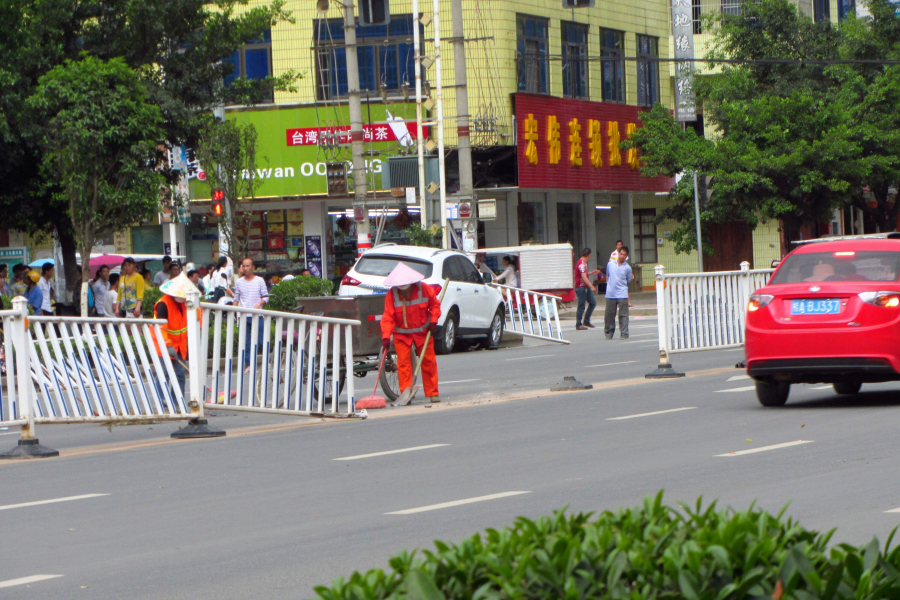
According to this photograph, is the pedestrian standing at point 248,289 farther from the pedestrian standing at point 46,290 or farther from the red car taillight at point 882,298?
the red car taillight at point 882,298

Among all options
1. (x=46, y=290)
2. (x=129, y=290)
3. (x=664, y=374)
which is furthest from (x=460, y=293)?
(x=46, y=290)

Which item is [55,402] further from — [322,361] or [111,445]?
[322,361]

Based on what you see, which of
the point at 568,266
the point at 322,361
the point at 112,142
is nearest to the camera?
the point at 322,361

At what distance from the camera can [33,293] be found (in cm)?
2289

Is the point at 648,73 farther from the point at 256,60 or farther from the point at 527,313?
the point at 527,313

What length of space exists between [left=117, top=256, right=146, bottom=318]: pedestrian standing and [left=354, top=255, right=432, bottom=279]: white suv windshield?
3.79 m

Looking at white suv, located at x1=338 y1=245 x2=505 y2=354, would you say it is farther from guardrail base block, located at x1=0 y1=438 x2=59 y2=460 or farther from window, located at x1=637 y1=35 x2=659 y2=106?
window, located at x1=637 y1=35 x2=659 y2=106

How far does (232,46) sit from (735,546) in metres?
26.6

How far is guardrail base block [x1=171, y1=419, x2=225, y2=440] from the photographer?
40.0 feet

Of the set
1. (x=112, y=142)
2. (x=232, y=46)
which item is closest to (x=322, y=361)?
(x=112, y=142)

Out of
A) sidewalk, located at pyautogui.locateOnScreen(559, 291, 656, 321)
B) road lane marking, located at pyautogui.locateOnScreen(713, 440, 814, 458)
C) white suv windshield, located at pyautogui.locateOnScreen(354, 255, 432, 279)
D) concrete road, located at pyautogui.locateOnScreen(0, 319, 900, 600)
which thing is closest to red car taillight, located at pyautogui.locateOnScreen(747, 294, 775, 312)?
concrete road, located at pyautogui.locateOnScreen(0, 319, 900, 600)

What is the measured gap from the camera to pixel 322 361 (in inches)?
519

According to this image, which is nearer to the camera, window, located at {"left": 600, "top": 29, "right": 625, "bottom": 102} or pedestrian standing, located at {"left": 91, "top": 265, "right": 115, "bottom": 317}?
pedestrian standing, located at {"left": 91, "top": 265, "right": 115, "bottom": 317}

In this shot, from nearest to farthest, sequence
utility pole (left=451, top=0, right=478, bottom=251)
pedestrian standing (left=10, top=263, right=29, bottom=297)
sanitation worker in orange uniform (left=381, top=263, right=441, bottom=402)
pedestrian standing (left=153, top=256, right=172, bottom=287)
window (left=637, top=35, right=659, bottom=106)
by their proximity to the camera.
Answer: sanitation worker in orange uniform (left=381, top=263, right=441, bottom=402) → pedestrian standing (left=10, top=263, right=29, bottom=297) → pedestrian standing (left=153, top=256, right=172, bottom=287) → utility pole (left=451, top=0, right=478, bottom=251) → window (left=637, top=35, right=659, bottom=106)
